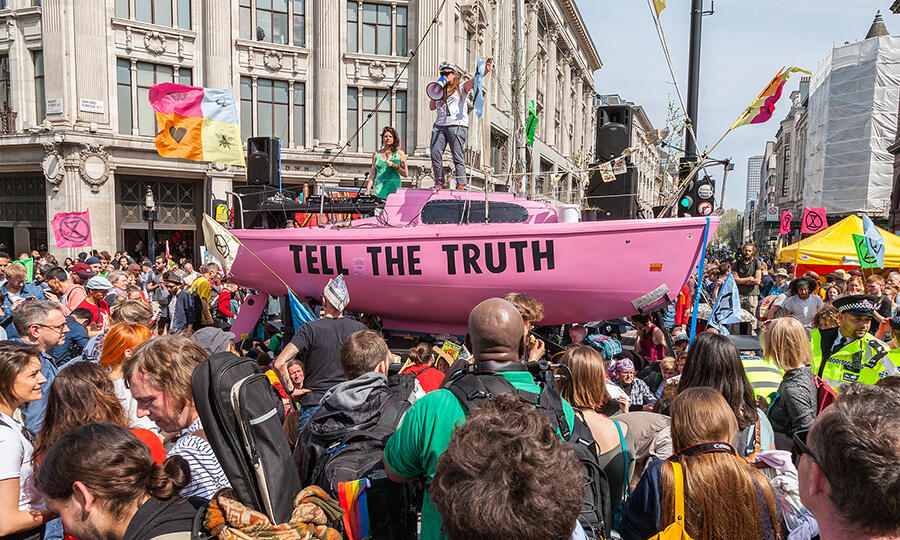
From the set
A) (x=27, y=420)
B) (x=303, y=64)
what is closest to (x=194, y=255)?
(x=303, y=64)

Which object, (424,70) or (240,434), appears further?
(424,70)

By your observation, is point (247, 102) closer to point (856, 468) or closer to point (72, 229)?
point (72, 229)

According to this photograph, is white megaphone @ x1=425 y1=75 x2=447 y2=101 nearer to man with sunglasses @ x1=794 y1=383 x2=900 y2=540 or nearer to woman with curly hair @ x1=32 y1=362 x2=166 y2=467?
woman with curly hair @ x1=32 y1=362 x2=166 y2=467

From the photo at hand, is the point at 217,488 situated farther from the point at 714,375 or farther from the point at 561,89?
the point at 561,89

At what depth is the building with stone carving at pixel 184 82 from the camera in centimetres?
2194

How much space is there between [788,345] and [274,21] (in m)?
25.3

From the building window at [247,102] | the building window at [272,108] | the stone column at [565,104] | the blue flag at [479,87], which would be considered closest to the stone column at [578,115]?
the stone column at [565,104]

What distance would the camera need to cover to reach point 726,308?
7.44 m

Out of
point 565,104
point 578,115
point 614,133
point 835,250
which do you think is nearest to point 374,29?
point 614,133

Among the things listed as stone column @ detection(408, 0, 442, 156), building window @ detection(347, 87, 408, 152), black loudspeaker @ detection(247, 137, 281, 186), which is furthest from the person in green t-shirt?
building window @ detection(347, 87, 408, 152)

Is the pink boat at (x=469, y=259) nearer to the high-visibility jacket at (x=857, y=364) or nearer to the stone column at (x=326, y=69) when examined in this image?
the high-visibility jacket at (x=857, y=364)

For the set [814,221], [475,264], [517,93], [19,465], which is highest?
A: [517,93]

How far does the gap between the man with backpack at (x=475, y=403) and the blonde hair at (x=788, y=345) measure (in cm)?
216

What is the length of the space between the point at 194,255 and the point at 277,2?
37.8 ft
